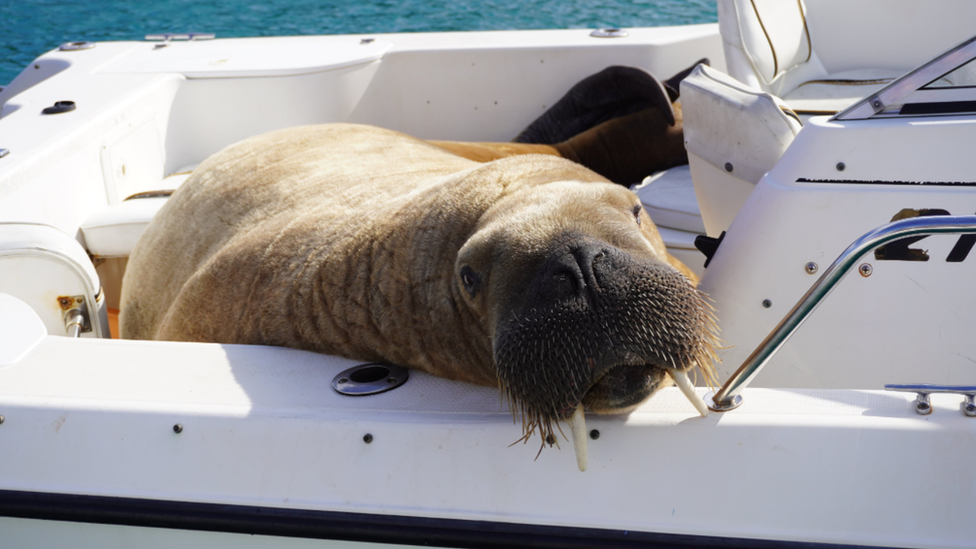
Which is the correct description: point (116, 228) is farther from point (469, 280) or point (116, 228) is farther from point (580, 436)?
point (580, 436)

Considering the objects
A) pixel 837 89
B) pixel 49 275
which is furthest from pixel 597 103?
pixel 49 275

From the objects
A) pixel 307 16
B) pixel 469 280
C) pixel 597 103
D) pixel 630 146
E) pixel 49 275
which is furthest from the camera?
pixel 307 16

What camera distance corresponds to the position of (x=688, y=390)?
146 centimetres

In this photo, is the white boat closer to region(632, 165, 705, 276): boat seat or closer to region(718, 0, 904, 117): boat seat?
region(632, 165, 705, 276): boat seat

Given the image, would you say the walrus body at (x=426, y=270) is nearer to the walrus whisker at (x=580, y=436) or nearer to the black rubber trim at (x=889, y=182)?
the walrus whisker at (x=580, y=436)

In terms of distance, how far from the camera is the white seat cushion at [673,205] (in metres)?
3.00

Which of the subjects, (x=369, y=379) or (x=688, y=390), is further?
(x=369, y=379)

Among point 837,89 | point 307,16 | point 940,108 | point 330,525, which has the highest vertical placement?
point 940,108

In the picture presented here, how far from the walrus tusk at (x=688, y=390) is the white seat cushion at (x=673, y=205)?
Answer: 4.86ft

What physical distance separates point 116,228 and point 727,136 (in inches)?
94.2

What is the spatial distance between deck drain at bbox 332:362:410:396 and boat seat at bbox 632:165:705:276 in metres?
1.38

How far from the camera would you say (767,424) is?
1.46 metres

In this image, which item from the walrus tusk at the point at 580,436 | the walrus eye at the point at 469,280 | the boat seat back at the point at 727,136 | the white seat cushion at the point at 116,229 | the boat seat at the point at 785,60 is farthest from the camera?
the boat seat at the point at 785,60

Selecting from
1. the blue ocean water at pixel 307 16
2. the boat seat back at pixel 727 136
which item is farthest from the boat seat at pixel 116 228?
the blue ocean water at pixel 307 16
